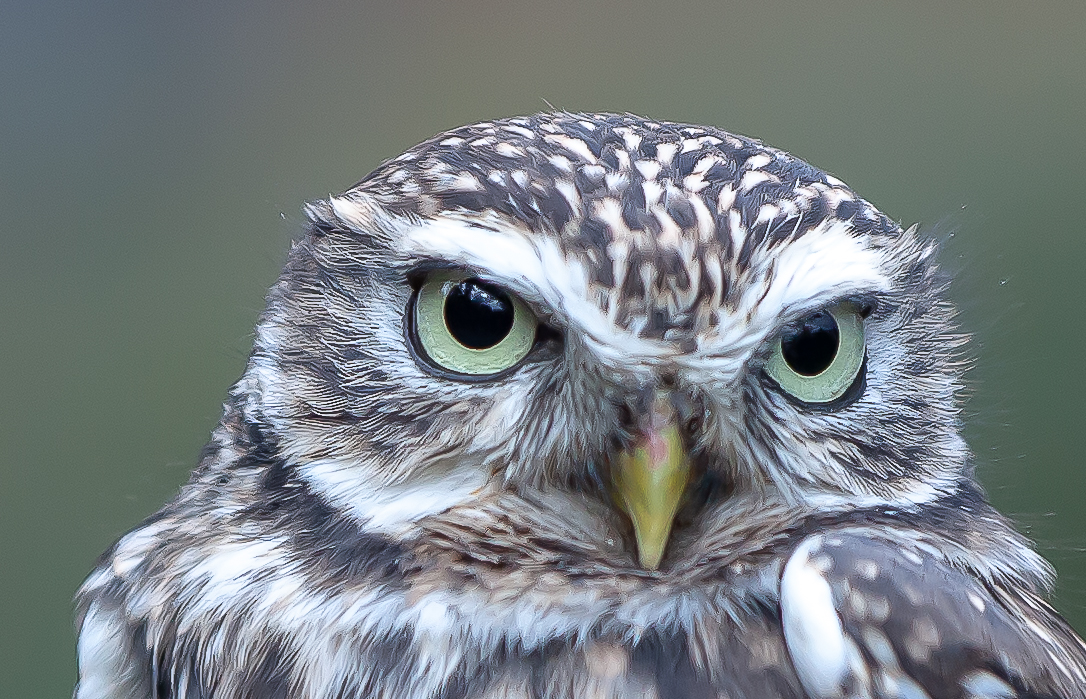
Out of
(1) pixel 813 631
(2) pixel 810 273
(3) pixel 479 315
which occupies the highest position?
(2) pixel 810 273

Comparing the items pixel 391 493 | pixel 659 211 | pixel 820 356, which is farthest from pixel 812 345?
pixel 391 493

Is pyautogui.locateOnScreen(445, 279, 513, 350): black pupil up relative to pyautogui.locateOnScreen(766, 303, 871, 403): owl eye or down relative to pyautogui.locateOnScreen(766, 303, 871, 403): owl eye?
down

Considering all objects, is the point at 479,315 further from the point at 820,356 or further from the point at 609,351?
the point at 820,356

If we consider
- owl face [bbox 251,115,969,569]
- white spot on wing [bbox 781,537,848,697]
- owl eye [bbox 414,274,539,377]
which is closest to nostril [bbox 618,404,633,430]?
owl face [bbox 251,115,969,569]

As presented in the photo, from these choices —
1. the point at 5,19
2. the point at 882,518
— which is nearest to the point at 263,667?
the point at 882,518

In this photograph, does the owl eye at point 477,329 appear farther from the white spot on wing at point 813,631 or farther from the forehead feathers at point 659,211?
the white spot on wing at point 813,631

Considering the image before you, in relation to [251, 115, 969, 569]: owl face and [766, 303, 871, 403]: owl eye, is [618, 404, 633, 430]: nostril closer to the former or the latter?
[251, 115, 969, 569]: owl face

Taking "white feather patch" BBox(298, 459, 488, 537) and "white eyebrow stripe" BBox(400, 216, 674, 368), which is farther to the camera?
"white feather patch" BBox(298, 459, 488, 537)
